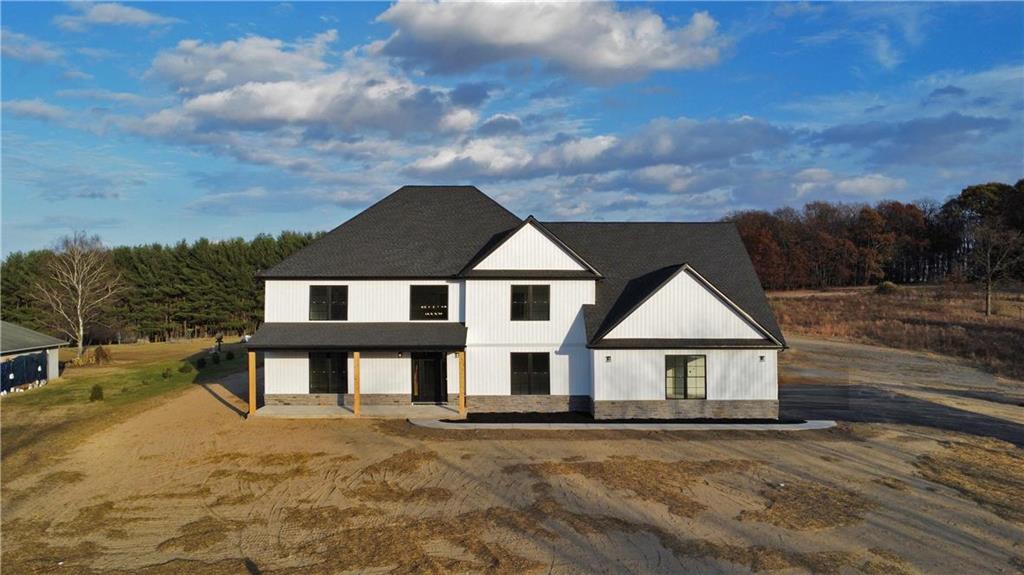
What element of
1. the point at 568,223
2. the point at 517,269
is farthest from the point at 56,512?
the point at 568,223

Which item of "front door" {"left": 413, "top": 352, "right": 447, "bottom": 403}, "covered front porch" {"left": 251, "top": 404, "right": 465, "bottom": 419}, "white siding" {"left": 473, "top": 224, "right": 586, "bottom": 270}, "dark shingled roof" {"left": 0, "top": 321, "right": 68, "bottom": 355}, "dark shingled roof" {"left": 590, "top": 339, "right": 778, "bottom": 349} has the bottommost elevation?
"covered front porch" {"left": 251, "top": 404, "right": 465, "bottom": 419}

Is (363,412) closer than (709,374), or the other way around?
(709,374)

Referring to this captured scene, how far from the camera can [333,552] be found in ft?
36.6

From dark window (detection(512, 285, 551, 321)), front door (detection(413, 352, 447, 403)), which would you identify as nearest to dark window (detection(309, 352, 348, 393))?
front door (detection(413, 352, 447, 403))

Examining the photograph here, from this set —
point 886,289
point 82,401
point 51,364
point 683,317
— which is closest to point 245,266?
point 51,364

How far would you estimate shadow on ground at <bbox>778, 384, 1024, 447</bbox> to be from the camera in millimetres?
20500

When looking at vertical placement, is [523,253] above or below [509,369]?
above

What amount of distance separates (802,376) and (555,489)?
20.9 meters

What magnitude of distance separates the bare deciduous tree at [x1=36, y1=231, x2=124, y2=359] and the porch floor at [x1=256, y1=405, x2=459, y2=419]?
3831 cm

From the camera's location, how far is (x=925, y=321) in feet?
157

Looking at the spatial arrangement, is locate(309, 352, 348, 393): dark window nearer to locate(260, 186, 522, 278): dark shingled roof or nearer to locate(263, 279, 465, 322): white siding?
locate(263, 279, 465, 322): white siding

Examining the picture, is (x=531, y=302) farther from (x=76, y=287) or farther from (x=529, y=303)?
(x=76, y=287)

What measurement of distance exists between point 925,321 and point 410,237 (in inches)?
1656

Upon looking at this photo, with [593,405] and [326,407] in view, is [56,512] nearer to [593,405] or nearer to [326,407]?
[326,407]
